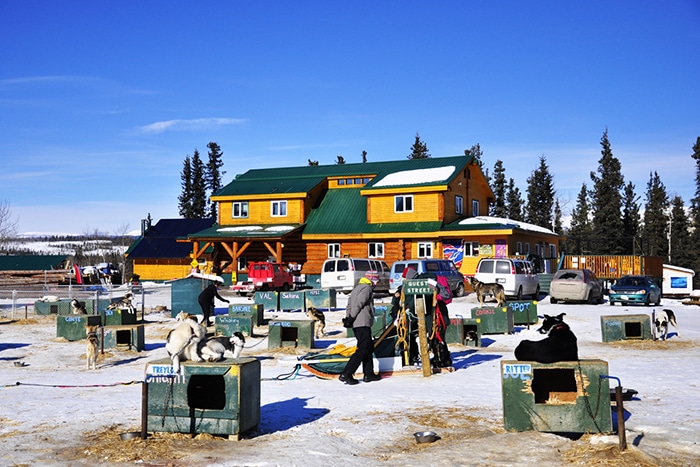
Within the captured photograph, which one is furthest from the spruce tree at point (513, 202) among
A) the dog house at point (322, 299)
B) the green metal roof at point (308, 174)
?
the dog house at point (322, 299)

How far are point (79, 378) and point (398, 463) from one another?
327 inches

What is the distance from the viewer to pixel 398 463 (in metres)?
7.07

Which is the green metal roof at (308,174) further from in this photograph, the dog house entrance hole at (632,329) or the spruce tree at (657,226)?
the spruce tree at (657,226)

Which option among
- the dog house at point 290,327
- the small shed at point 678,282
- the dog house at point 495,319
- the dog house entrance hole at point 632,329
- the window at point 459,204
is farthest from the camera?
the window at point 459,204

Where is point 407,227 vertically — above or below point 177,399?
above

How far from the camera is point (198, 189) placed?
89.0 metres

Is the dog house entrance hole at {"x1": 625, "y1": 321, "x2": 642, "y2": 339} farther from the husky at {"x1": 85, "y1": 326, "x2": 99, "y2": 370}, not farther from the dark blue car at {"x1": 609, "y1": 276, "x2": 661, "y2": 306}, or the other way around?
the husky at {"x1": 85, "y1": 326, "x2": 99, "y2": 370}

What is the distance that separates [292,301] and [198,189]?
65.9 meters

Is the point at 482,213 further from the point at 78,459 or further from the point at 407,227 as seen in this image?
the point at 78,459

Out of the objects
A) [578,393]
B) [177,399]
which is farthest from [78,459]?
[578,393]

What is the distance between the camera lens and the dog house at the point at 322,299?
84.8 ft

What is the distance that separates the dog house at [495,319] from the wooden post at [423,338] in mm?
6809

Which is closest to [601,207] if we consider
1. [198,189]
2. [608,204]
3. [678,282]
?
[608,204]

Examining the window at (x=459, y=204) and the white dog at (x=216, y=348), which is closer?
the white dog at (x=216, y=348)
